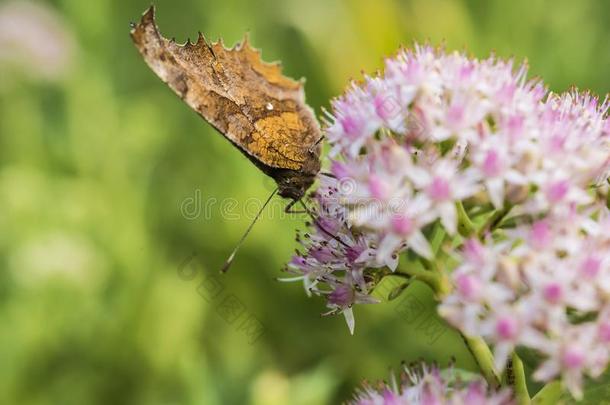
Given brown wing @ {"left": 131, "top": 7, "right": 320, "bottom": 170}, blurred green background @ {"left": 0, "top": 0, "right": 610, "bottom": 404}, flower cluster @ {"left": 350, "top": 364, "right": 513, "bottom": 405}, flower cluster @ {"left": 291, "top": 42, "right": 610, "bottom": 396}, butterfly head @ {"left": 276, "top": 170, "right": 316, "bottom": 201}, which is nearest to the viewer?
flower cluster @ {"left": 291, "top": 42, "right": 610, "bottom": 396}

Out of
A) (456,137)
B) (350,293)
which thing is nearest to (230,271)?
(350,293)

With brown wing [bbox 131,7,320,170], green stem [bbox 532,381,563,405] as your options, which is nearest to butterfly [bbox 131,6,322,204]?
brown wing [bbox 131,7,320,170]

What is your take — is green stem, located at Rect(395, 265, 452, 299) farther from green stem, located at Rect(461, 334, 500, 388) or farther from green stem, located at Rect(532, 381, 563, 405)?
green stem, located at Rect(532, 381, 563, 405)

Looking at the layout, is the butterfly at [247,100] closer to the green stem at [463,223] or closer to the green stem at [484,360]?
the green stem at [463,223]

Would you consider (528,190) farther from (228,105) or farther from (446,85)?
(228,105)

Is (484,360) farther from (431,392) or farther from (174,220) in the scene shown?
(174,220)
